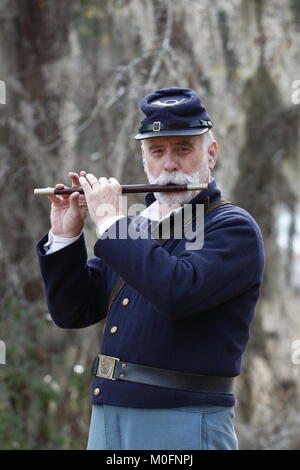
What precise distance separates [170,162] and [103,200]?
27 centimetres

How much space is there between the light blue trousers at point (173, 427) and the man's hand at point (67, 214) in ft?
2.07

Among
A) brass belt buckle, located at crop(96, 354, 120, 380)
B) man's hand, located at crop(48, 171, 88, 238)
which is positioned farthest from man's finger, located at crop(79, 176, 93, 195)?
brass belt buckle, located at crop(96, 354, 120, 380)

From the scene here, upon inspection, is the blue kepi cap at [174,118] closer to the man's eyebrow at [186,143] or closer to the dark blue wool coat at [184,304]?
the man's eyebrow at [186,143]

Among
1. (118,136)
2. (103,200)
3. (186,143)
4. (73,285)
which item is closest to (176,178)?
(186,143)

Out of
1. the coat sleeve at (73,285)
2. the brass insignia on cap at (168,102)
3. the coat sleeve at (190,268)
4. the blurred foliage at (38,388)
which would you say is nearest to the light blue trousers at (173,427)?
the coat sleeve at (190,268)

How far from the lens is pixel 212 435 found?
8.25 ft

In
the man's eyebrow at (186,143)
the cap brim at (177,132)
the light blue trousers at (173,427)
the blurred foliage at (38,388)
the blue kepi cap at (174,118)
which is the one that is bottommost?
the blurred foliage at (38,388)

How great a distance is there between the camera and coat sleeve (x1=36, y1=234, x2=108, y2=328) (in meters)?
Result: 2.81

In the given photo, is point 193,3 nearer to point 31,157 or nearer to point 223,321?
point 31,157

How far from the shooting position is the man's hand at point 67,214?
9.06 feet

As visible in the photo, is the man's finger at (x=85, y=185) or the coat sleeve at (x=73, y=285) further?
the coat sleeve at (x=73, y=285)

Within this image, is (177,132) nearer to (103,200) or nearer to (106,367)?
(103,200)

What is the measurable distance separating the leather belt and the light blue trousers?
62 millimetres
